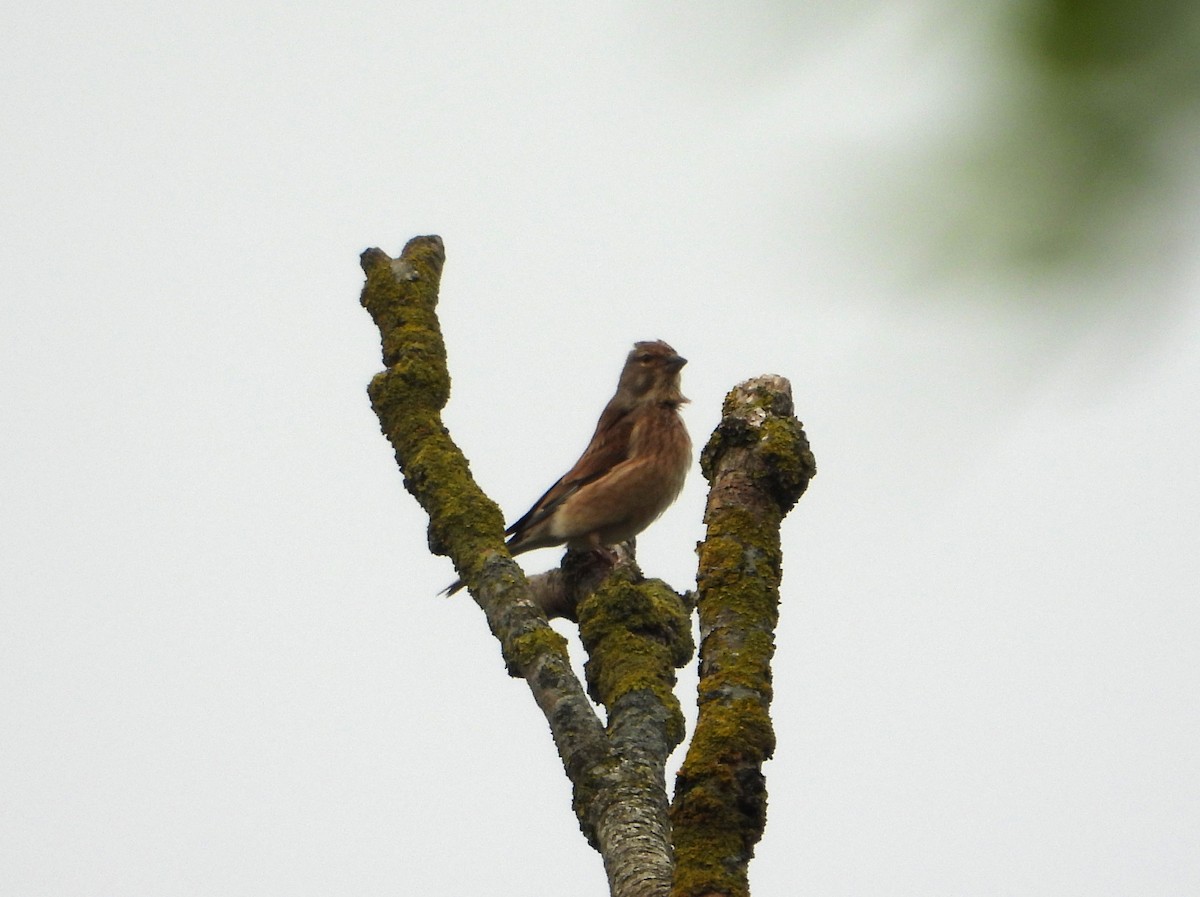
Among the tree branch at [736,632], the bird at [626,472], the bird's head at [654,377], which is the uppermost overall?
the bird's head at [654,377]

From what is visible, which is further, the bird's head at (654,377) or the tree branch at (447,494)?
the bird's head at (654,377)

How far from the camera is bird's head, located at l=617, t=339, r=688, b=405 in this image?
10.2m

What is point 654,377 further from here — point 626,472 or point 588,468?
point 626,472

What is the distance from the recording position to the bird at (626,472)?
351 inches

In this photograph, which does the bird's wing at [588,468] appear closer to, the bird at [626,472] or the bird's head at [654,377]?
the bird at [626,472]

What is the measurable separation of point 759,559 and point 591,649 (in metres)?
1.34

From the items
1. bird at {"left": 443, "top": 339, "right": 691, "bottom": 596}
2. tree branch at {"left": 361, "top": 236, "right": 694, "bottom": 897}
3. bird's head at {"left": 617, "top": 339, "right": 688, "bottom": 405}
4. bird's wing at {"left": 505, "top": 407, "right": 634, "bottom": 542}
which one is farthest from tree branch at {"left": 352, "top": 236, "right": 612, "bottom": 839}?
bird's head at {"left": 617, "top": 339, "right": 688, "bottom": 405}

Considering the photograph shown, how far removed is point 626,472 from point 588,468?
435mm

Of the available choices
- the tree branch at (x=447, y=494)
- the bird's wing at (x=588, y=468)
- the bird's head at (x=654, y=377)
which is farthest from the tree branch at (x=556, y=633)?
the bird's head at (x=654, y=377)

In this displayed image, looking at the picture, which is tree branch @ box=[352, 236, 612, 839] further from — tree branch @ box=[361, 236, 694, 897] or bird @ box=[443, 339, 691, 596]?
bird @ box=[443, 339, 691, 596]

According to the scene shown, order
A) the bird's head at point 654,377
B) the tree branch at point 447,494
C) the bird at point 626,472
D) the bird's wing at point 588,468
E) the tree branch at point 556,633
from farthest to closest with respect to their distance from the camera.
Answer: the bird's head at point 654,377, the bird's wing at point 588,468, the bird at point 626,472, the tree branch at point 447,494, the tree branch at point 556,633

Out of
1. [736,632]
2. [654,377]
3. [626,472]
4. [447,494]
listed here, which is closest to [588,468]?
[626,472]

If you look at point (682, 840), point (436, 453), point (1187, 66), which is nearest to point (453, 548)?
point (436, 453)

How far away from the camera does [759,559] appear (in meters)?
3.01
